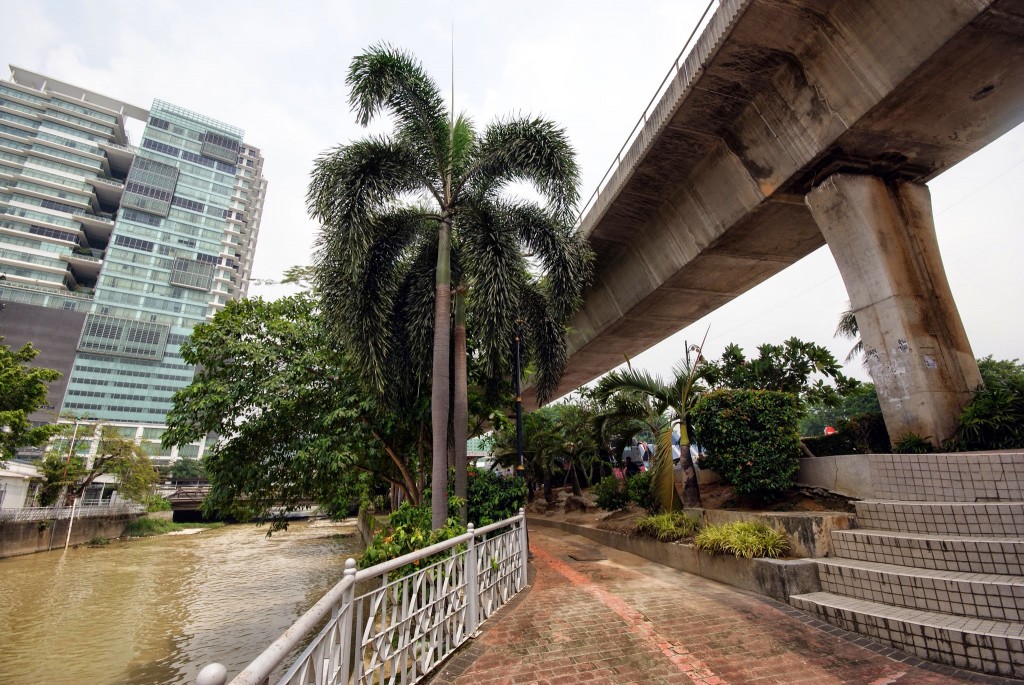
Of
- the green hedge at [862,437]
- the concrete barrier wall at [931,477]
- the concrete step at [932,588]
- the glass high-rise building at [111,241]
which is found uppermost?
the glass high-rise building at [111,241]

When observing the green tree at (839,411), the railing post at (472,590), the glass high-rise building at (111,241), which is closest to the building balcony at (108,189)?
the glass high-rise building at (111,241)

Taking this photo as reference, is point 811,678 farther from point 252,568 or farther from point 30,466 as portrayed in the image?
point 30,466

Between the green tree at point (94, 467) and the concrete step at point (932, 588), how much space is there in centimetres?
3988

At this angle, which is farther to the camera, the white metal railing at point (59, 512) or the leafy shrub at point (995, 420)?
the white metal railing at point (59, 512)

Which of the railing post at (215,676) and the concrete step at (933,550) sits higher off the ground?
the railing post at (215,676)

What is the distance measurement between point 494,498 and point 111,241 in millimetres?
103731

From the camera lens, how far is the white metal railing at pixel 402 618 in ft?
7.27

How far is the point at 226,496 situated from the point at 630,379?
10742mm

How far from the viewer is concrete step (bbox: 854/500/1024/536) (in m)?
4.65

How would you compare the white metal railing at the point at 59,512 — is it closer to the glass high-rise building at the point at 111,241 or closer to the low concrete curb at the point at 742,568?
the low concrete curb at the point at 742,568

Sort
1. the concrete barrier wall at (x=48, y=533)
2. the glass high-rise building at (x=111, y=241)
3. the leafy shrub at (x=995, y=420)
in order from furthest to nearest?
the glass high-rise building at (x=111, y=241)
the concrete barrier wall at (x=48, y=533)
the leafy shrub at (x=995, y=420)

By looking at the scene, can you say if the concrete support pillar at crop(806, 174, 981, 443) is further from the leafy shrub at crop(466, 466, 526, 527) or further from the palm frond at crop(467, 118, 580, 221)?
the leafy shrub at crop(466, 466, 526, 527)

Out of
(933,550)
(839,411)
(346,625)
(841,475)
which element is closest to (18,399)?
(346,625)

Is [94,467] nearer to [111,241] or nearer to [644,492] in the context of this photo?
[644,492]
